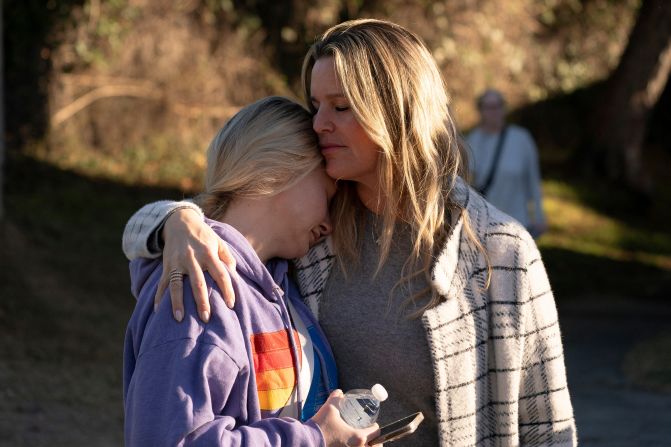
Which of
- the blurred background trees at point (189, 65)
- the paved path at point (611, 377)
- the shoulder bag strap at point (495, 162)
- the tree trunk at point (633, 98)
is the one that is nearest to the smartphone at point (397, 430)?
the paved path at point (611, 377)

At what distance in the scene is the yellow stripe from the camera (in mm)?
2168

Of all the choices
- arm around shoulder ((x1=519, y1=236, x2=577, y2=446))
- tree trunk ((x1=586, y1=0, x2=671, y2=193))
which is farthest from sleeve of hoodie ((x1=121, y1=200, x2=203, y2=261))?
tree trunk ((x1=586, y1=0, x2=671, y2=193))

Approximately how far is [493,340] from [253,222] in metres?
0.63

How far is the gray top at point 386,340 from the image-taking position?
2.44 metres

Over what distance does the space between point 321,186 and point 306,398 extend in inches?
19.8

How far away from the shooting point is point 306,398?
2.29 m

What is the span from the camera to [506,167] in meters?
8.34

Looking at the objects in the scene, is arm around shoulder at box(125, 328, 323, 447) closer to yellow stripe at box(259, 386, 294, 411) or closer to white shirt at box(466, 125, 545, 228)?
yellow stripe at box(259, 386, 294, 411)

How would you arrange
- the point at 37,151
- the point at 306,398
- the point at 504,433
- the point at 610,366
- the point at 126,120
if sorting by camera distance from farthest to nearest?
the point at 126,120 → the point at 37,151 → the point at 610,366 → the point at 504,433 → the point at 306,398

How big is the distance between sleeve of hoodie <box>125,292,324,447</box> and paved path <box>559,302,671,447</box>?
4.04 metres

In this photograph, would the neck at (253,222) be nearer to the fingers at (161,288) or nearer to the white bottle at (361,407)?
the fingers at (161,288)

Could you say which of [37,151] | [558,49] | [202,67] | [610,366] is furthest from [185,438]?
[558,49]

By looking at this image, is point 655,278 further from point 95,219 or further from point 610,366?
point 95,219

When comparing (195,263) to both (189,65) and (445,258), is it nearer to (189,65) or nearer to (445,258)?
(445,258)
